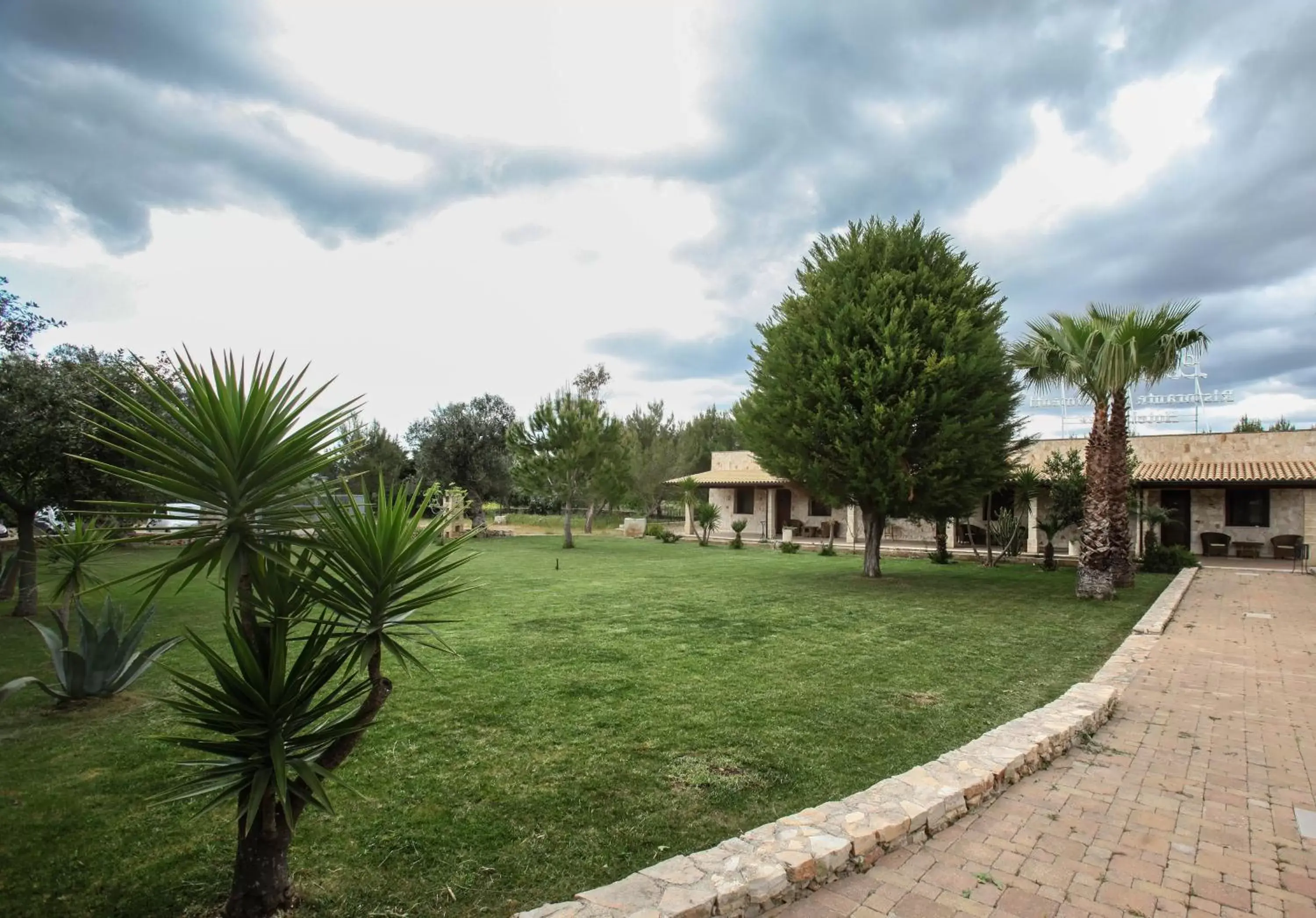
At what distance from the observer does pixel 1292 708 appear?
20.1ft

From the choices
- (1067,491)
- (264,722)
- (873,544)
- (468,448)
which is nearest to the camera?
(264,722)

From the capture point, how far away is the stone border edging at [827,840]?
2.71 m

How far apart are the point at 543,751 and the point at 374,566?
8.87ft

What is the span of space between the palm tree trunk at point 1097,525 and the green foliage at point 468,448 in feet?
79.2

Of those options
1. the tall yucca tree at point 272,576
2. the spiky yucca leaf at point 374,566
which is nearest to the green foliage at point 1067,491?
the spiky yucca leaf at point 374,566

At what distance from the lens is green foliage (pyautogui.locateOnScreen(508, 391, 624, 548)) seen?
1019 inches

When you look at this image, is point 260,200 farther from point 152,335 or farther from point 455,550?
point 455,550

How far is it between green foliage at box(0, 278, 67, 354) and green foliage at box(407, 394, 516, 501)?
20.7m

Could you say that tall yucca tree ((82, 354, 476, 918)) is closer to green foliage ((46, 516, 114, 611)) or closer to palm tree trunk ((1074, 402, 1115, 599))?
green foliage ((46, 516, 114, 611))

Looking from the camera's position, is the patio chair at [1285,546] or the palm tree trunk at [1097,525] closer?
the palm tree trunk at [1097,525]

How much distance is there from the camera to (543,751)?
483 centimetres

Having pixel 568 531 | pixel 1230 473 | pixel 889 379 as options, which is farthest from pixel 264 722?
pixel 1230 473

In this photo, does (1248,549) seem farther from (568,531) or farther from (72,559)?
(72,559)

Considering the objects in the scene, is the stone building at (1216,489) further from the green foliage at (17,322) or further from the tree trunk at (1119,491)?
the green foliage at (17,322)
